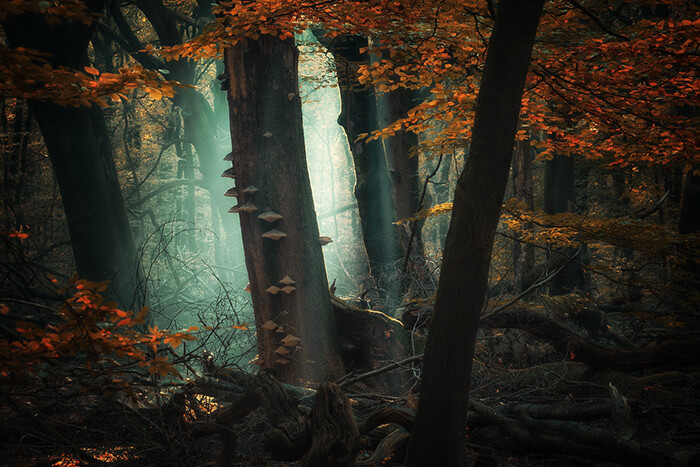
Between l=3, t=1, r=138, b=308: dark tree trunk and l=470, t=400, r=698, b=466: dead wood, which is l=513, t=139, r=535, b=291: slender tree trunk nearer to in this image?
l=470, t=400, r=698, b=466: dead wood

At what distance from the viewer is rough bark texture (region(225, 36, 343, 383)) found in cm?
→ 485

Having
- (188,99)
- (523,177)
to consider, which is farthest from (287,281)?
(188,99)

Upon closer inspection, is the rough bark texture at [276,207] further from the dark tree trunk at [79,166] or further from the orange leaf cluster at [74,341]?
the dark tree trunk at [79,166]

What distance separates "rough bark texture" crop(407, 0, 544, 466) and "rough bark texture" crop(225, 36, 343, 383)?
206 cm

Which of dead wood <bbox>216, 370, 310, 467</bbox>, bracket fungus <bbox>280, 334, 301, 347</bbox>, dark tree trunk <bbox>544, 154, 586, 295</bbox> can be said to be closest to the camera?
dead wood <bbox>216, 370, 310, 467</bbox>

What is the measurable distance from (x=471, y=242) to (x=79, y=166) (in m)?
7.67

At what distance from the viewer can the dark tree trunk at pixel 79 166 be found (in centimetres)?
734

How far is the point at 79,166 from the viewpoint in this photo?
772cm

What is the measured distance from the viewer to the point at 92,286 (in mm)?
2664

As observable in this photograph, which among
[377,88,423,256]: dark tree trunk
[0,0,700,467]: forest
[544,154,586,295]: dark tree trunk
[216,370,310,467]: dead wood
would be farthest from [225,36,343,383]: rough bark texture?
[544,154,586,295]: dark tree trunk

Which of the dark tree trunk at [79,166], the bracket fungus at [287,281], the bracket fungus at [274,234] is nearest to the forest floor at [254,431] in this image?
the bracket fungus at [287,281]

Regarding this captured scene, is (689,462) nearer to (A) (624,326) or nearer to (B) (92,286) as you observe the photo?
(B) (92,286)

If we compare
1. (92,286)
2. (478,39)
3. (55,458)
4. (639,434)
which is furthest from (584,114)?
(55,458)

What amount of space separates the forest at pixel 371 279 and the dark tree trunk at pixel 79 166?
0.03 metres
